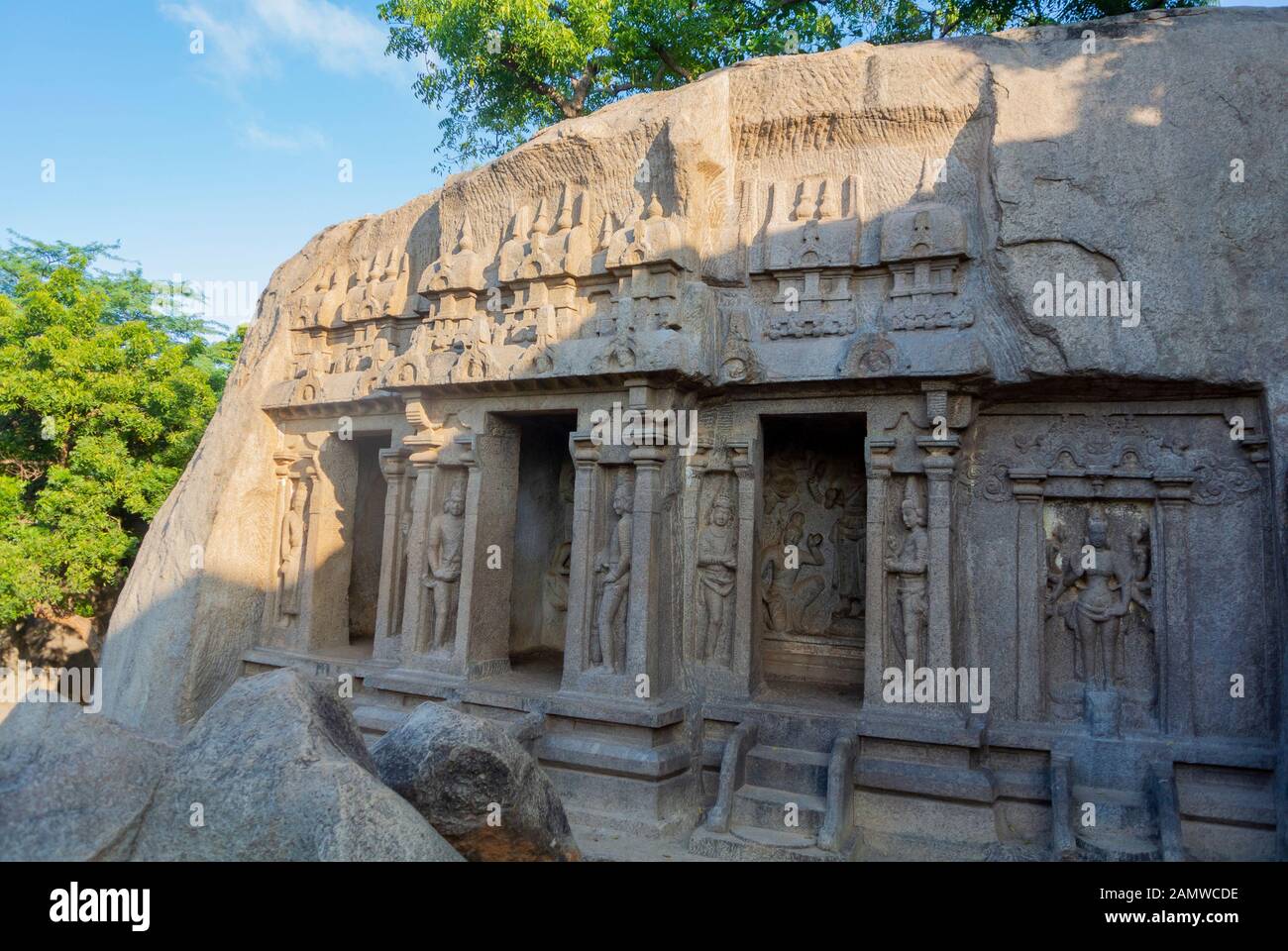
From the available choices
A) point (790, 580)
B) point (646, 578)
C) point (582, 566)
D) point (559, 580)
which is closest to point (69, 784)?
point (646, 578)

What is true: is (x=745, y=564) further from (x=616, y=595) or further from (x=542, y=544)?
(x=542, y=544)

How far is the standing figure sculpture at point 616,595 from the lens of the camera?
27.5 ft

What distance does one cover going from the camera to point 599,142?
31.5 ft

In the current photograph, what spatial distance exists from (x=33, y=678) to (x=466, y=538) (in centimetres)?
1080

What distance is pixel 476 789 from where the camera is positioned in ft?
14.4

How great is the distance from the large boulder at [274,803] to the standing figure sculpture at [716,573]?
16.1 feet

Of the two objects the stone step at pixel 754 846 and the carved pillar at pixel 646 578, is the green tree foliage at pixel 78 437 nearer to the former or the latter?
the carved pillar at pixel 646 578

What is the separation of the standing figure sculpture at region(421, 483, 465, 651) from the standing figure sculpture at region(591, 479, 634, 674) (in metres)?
1.88

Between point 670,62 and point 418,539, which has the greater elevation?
point 670,62

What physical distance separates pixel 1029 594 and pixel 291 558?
28.7 ft

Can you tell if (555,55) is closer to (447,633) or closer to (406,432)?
(406,432)

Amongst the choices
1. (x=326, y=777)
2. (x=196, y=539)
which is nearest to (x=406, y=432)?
(x=196, y=539)

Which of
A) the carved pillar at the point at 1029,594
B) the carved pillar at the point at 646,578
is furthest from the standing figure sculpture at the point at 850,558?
the carved pillar at the point at 646,578

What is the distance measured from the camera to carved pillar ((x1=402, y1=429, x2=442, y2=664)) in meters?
9.50
